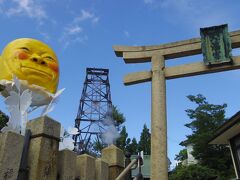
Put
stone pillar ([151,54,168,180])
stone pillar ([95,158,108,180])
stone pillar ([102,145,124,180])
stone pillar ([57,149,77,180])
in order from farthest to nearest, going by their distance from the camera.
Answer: stone pillar ([151,54,168,180]) < stone pillar ([102,145,124,180]) < stone pillar ([95,158,108,180]) < stone pillar ([57,149,77,180])

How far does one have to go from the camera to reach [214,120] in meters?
27.4

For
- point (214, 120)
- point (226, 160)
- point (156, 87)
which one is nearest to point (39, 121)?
point (156, 87)

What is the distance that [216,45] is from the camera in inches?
285

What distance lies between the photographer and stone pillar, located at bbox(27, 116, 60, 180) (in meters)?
3.44

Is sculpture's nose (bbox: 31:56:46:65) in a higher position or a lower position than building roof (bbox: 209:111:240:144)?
higher

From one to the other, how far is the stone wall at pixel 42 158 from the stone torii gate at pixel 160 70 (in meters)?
2.35

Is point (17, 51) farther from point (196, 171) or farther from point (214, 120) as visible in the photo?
point (214, 120)

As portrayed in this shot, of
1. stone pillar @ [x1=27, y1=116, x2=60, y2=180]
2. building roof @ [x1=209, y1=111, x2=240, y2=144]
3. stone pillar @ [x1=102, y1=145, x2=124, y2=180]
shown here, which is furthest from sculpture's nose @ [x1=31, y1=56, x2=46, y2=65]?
building roof @ [x1=209, y1=111, x2=240, y2=144]

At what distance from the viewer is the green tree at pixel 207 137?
24.1 metres

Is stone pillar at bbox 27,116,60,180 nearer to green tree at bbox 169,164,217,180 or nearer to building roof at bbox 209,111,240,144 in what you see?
building roof at bbox 209,111,240,144

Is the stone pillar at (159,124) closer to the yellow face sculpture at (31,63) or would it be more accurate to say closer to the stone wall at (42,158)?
the stone wall at (42,158)

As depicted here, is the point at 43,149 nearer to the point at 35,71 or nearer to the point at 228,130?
the point at 35,71

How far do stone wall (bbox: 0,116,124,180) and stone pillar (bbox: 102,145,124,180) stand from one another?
517 mm

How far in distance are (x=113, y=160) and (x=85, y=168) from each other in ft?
2.42
